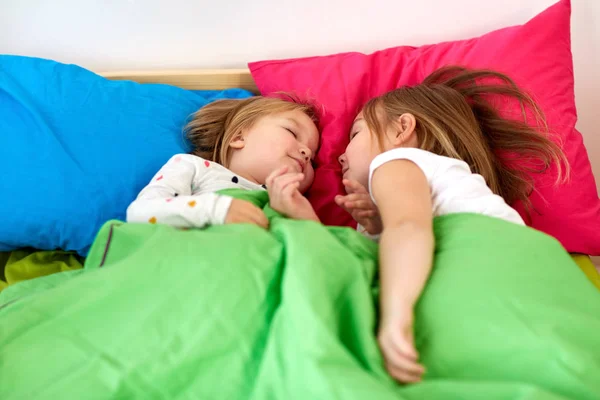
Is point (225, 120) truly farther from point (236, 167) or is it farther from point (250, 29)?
point (250, 29)

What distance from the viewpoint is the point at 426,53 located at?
4.06 ft

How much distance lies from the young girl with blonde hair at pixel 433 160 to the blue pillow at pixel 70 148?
484 millimetres

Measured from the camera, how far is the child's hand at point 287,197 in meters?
0.86

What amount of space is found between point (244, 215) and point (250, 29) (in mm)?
835

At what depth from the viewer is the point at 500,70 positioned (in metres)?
1.11

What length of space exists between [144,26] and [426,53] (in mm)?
867

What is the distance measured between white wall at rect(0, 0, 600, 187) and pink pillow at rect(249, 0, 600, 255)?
0.50 ft

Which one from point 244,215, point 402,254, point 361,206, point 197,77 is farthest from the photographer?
point 197,77

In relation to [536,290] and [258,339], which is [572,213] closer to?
[536,290]

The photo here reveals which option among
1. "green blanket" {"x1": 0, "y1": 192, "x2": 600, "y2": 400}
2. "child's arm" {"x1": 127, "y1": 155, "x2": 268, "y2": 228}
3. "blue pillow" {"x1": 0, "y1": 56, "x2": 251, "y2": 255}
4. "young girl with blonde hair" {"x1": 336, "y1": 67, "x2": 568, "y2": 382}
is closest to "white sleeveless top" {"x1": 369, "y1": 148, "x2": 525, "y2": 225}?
"young girl with blonde hair" {"x1": 336, "y1": 67, "x2": 568, "y2": 382}

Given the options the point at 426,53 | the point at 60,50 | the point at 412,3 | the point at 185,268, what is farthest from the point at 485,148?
the point at 60,50

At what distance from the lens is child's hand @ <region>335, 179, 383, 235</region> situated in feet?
3.04

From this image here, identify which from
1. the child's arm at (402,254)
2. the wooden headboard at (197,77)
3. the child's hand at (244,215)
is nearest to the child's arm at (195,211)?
the child's hand at (244,215)

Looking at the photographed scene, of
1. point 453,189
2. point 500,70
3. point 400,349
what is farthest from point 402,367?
point 500,70
